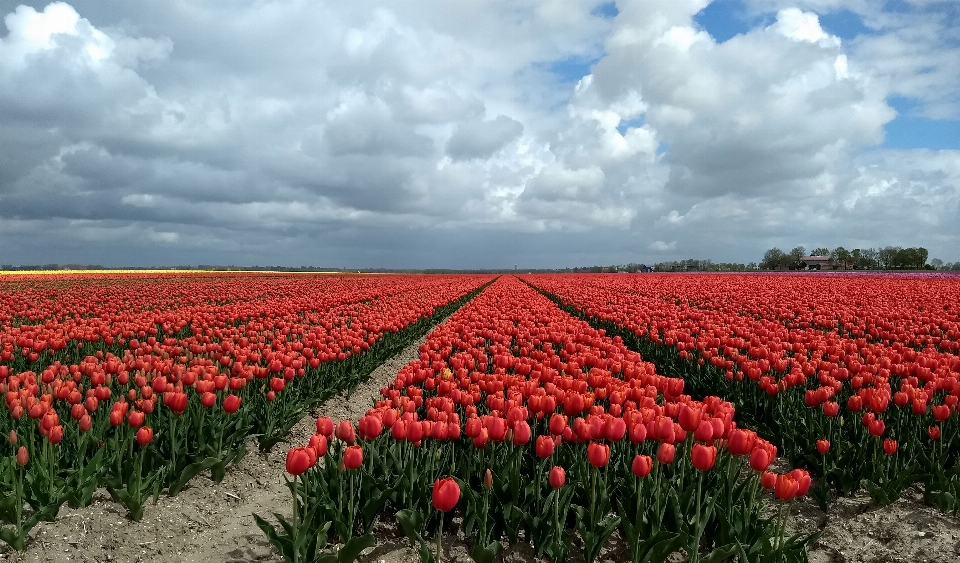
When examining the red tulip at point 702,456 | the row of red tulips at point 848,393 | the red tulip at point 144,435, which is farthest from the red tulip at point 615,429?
the red tulip at point 144,435

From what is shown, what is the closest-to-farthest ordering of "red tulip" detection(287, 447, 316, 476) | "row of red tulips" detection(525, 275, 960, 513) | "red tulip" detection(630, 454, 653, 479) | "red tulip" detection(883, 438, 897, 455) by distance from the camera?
"red tulip" detection(287, 447, 316, 476)
"red tulip" detection(630, 454, 653, 479)
"red tulip" detection(883, 438, 897, 455)
"row of red tulips" detection(525, 275, 960, 513)

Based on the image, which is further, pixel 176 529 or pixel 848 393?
pixel 848 393

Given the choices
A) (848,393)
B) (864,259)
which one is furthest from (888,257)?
(848,393)

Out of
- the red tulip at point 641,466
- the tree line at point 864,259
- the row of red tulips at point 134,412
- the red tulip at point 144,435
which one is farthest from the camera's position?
the tree line at point 864,259

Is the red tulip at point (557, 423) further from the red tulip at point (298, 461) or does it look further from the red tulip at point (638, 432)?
the red tulip at point (298, 461)

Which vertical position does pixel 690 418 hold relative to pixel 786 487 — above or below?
above

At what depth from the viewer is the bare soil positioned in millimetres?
4566

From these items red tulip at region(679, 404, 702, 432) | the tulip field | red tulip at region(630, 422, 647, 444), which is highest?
red tulip at region(679, 404, 702, 432)

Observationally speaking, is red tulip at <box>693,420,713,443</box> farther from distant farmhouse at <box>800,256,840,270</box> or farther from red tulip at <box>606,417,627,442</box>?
distant farmhouse at <box>800,256,840,270</box>

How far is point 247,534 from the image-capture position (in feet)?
16.8

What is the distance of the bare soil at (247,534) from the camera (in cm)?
457

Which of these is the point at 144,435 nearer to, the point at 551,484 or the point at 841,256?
the point at 551,484

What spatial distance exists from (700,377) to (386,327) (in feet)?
21.1

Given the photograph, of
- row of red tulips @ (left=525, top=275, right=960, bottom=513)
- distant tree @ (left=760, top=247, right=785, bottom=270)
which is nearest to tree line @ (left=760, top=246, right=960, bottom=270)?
distant tree @ (left=760, top=247, right=785, bottom=270)
